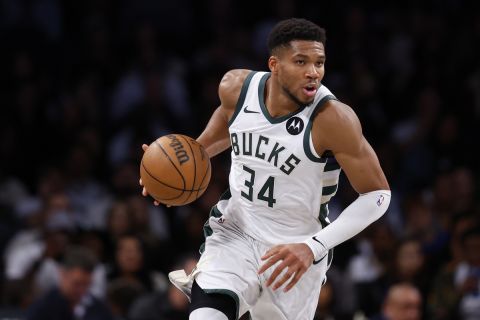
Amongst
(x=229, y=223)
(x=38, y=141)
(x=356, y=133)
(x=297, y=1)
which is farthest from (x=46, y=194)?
Result: (x=356, y=133)

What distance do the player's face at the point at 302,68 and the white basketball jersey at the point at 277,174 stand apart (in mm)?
84

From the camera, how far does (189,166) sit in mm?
5629

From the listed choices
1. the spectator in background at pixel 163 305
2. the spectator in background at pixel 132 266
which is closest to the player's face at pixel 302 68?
the spectator in background at pixel 163 305

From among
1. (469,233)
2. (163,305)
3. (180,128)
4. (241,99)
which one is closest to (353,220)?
(241,99)

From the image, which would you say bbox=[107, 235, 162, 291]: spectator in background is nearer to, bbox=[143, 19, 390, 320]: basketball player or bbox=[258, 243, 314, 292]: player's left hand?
bbox=[143, 19, 390, 320]: basketball player

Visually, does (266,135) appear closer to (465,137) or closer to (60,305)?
(60,305)

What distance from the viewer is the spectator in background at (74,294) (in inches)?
318

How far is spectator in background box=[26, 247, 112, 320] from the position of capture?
26.5 feet

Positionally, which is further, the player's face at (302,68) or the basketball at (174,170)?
the basketball at (174,170)

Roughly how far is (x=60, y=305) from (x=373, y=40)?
583cm

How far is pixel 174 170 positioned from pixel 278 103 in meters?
0.66

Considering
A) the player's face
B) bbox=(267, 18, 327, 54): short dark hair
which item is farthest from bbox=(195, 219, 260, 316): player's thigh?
bbox=(267, 18, 327, 54): short dark hair

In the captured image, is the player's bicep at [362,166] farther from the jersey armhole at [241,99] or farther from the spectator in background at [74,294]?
the spectator in background at [74,294]

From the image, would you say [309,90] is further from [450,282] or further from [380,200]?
[450,282]
